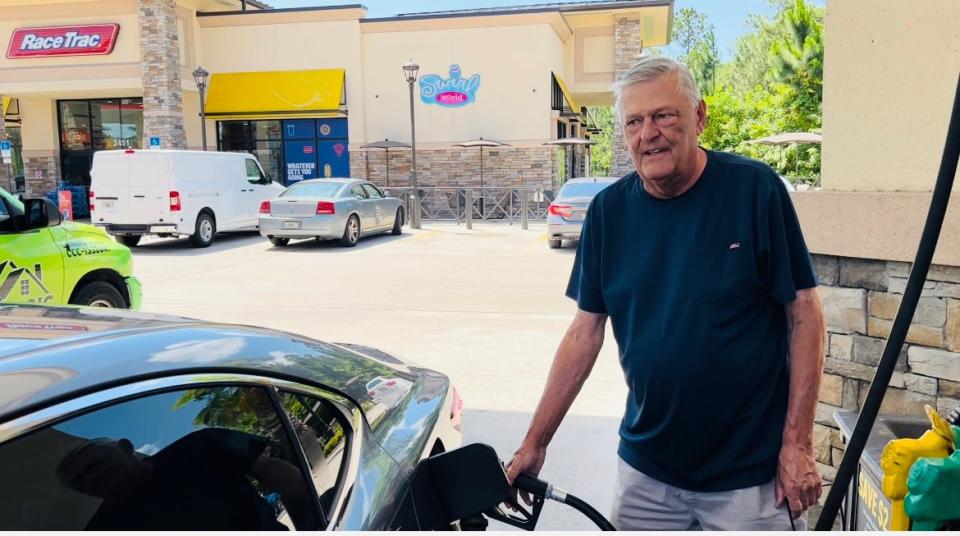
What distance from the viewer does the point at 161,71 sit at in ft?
86.2

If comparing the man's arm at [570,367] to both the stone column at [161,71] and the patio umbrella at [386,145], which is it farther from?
the stone column at [161,71]

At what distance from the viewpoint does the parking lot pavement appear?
17.7ft

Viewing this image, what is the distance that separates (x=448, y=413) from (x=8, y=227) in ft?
14.5

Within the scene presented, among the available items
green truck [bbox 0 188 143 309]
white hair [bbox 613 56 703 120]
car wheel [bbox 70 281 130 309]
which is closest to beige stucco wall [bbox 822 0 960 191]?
white hair [bbox 613 56 703 120]

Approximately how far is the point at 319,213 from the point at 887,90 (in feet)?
45.8

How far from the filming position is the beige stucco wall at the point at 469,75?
26938 mm

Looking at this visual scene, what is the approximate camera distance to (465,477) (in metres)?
2.04

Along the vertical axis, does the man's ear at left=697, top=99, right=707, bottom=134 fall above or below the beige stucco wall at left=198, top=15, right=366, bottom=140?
below

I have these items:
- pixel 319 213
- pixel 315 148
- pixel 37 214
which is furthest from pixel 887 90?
pixel 315 148

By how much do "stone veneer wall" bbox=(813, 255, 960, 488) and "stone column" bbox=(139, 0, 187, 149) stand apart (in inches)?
1039

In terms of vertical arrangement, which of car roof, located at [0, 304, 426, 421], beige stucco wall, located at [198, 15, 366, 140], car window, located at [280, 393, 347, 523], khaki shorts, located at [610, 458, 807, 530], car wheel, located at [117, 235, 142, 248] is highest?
beige stucco wall, located at [198, 15, 366, 140]

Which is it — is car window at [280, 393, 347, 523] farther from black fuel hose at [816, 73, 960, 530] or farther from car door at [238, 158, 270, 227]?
car door at [238, 158, 270, 227]

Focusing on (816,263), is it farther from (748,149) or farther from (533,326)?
(748,149)

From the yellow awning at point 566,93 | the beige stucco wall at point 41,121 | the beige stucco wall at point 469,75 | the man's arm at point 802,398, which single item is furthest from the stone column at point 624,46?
the man's arm at point 802,398
